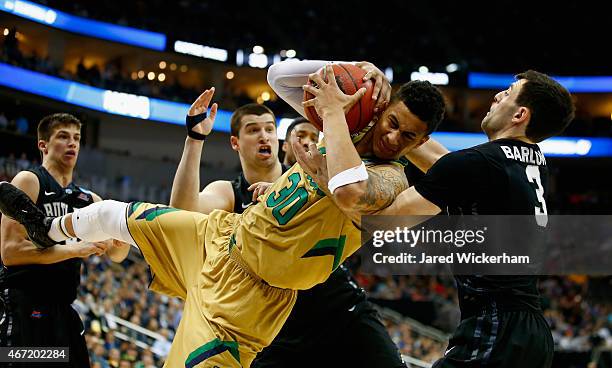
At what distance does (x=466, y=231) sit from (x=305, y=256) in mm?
876

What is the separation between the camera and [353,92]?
12.6 feet

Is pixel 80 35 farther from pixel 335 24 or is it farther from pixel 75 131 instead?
pixel 75 131

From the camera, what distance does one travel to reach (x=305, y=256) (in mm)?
3957

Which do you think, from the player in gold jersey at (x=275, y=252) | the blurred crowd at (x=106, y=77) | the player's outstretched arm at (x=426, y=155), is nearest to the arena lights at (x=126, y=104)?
the blurred crowd at (x=106, y=77)

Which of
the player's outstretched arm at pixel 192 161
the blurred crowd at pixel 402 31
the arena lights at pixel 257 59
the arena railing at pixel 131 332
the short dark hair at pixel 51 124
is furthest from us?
the blurred crowd at pixel 402 31

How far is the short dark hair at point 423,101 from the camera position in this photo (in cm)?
392

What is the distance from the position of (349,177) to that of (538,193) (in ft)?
3.32

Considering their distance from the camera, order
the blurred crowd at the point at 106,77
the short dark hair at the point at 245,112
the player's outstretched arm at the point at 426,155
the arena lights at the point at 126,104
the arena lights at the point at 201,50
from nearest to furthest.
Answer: the player's outstretched arm at the point at 426,155, the short dark hair at the point at 245,112, the blurred crowd at the point at 106,77, the arena lights at the point at 126,104, the arena lights at the point at 201,50

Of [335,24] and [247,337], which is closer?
[247,337]

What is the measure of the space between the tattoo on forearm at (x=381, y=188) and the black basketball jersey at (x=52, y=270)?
117 inches

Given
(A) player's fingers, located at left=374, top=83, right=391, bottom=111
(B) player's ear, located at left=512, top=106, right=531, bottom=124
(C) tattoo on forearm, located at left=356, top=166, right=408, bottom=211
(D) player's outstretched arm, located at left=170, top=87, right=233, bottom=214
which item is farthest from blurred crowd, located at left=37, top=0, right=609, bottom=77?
(B) player's ear, located at left=512, top=106, right=531, bottom=124

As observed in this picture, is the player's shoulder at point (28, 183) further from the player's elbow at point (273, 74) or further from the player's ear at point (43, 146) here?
the player's elbow at point (273, 74)

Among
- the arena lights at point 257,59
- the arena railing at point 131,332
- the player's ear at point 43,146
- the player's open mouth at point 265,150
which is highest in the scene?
the arena lights at point 257,59

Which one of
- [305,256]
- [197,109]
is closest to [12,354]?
[197,109]
